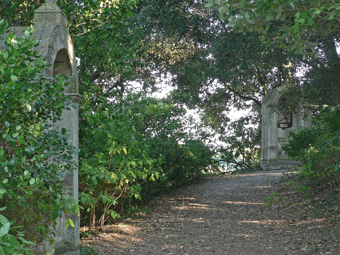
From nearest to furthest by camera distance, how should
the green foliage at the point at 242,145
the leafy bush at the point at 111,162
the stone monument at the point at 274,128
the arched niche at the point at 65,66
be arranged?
the arched niche at the point at 65,66
the leafy bush at the point at 111,162
the stone monument at the point at 274,128
the green foliage at the point at 242,145

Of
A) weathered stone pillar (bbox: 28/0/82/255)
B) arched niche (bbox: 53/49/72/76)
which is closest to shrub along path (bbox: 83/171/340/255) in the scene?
weathered stone pillar (bbox: 28/0/82/255)

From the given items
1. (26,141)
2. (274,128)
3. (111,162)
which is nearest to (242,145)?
(274,128)

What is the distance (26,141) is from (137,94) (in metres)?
7.56

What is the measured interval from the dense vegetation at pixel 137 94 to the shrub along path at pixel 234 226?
0.62 m

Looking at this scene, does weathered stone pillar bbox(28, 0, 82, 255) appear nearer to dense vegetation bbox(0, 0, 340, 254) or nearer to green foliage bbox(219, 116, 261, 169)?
dense vegetation bbox(0, 0, 340, 254)

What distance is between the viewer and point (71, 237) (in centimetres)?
492

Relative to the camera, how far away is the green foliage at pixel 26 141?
2744mm

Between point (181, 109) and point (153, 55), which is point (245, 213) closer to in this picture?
point (181, 109)

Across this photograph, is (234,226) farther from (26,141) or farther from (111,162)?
(26,141)

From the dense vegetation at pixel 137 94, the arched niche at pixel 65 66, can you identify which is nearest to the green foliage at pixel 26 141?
the dense vegetation at pixel 137 94

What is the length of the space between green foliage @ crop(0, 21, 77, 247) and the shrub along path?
275 cm

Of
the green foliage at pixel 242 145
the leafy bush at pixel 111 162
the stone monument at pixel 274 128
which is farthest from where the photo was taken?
the green foliage at pixel 242 145

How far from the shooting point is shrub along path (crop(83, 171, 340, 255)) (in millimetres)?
5945

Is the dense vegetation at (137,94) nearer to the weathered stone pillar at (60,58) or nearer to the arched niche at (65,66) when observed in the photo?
the weathered stone pillar at (60,58)
